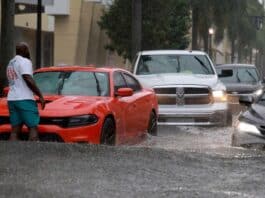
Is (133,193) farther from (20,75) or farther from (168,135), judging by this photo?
(168,135)

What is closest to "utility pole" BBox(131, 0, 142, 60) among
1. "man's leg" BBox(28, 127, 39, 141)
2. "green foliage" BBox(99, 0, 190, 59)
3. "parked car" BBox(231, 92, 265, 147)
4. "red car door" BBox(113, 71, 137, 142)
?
"green foliage" BBox(99, 0, 190, 59)

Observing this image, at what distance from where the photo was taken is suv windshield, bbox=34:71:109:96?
455 inches

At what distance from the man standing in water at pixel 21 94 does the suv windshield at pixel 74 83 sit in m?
1.25

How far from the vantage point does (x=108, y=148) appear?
31.3 feet

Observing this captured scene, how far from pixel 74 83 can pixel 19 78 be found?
1.64 m

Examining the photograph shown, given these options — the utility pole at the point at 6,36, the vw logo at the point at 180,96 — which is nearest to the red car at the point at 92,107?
the vw logo at the point at 180,96

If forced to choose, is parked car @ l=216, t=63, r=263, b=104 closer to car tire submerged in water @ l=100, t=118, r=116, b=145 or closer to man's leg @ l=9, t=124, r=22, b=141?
car tire submerged in water @ l=100, t=118, r=116, b=145

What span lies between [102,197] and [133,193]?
36 cm

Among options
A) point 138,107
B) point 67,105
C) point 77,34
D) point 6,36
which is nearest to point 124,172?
point 67,105

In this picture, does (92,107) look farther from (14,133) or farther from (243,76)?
(243,76)

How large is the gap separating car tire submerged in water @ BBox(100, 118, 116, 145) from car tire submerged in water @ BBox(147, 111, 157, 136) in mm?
2206

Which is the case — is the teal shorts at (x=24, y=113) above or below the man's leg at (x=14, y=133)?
above

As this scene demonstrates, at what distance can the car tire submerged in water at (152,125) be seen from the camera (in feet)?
44.1

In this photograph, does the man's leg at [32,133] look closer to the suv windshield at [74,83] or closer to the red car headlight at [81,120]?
the red car headlight at [81,120]
